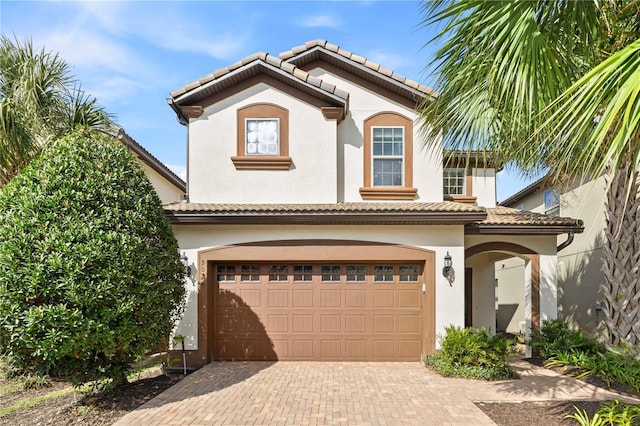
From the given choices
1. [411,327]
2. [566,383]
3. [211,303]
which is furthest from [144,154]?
[566,383]

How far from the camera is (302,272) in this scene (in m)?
10.6

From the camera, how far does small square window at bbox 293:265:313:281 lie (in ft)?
34.6

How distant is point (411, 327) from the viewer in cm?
1034

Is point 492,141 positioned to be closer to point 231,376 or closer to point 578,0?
point 578,0

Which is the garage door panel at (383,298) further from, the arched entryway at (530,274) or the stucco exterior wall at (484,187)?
the stucco exterior wall at (484,187)

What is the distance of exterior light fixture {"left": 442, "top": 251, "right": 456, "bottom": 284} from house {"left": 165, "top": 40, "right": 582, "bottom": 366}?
0.03 metres

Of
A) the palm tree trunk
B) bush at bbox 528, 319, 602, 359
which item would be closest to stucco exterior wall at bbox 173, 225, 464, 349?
bush at bbox 528, 319, 602, 359

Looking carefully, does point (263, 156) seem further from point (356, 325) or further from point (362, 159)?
point (356, 325)

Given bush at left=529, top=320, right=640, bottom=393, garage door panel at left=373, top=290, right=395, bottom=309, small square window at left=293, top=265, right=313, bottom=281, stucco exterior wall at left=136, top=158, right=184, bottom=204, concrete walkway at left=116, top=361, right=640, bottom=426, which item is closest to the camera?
concrete walkway at left=116, top=361, right=640, bottom=426

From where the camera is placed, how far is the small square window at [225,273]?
10.6 m

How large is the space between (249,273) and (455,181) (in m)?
8.39

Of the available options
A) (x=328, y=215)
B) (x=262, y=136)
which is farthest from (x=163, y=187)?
(x=328, y=215)

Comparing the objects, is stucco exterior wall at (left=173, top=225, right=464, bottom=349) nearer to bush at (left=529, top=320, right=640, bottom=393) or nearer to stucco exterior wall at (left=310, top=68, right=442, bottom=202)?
stucco exterior wall at (left=310, top=68, right=442, bottom=202)

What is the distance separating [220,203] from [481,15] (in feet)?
25.3
